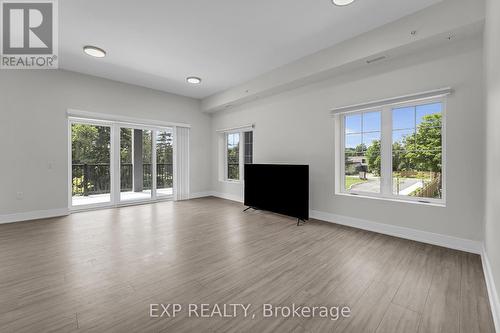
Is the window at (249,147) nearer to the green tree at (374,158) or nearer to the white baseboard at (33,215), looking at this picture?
→ the green tree at (374,158)

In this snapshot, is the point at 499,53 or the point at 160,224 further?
the point at 160,224

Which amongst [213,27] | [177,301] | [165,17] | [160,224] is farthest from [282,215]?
[165,17]

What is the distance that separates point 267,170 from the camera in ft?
14.7

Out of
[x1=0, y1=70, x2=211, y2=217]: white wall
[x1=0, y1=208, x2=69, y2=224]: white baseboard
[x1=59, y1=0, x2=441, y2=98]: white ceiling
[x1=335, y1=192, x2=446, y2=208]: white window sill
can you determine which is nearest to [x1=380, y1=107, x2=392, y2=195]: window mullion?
[x1=335, y1=192, x2=446, y2=208]: white window sill

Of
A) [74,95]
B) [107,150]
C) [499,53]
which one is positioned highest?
[74,95]

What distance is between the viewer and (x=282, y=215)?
450 centimetres

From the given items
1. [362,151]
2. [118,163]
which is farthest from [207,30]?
[118,163]

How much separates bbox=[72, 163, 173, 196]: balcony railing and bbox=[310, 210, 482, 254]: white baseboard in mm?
4355

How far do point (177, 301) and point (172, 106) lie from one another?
5278mm

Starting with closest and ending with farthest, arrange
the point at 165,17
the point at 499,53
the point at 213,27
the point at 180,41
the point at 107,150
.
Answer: the point at 499,53 < the point at 165,17 < the point at 213,27 < the point at 180,41 < the point at 107,150

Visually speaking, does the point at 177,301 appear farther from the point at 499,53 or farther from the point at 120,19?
the point at 120,19

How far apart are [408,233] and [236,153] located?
433cm

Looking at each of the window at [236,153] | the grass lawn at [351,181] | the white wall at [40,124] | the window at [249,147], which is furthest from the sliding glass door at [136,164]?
the grass lawn at [351,181]

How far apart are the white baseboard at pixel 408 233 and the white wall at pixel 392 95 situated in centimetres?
7
